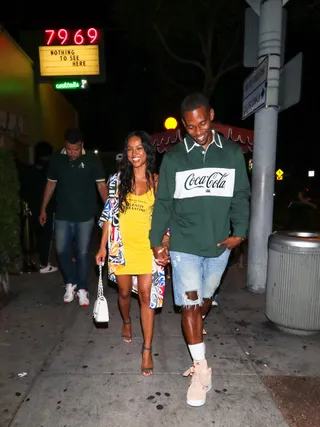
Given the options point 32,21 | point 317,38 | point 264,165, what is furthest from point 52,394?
point 317,38

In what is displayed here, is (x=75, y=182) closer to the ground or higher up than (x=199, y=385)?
higher up

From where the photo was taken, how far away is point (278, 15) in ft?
16.5

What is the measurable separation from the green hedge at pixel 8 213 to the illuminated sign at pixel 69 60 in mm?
8998

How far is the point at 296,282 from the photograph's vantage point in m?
3.86

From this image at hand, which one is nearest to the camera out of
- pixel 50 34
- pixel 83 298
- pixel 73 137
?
pixel 73 137

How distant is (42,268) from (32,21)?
32.8 feet

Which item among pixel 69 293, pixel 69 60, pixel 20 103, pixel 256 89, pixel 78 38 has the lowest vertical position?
pixel 69 293

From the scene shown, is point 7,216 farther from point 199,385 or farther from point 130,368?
point 199,385

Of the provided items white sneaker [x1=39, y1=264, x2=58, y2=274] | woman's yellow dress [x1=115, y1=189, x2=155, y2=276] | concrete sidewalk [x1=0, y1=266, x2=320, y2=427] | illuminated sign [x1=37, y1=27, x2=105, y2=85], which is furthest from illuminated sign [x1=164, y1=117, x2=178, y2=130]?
woman's yellow dress [x1=115, y1=189, x2=155, y2=276]

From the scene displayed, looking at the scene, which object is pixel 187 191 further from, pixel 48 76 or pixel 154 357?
pixel 48 76

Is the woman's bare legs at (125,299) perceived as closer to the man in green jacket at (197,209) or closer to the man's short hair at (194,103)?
the man in green jacket at (197,209)

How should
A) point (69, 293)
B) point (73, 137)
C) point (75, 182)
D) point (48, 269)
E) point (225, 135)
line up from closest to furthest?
point (73, 137), point (75, 182), point (69, 293), point (48, 269), point (225, 135)

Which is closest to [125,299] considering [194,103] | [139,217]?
[139,217]

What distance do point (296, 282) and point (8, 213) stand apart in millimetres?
3543
